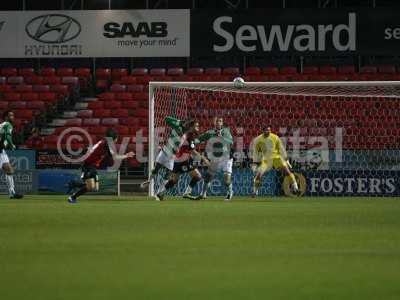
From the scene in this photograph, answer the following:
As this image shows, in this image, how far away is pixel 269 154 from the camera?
21281mm

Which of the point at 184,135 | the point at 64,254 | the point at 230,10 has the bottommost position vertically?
the point at 64,254

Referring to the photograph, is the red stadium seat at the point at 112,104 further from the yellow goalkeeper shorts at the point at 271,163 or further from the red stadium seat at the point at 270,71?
the yellow goalkeeper shorts at the point at 271,163

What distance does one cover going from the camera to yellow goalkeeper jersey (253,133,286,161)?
69.9ft

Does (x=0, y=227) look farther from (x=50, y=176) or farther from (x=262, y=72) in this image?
(x=262, y=72)

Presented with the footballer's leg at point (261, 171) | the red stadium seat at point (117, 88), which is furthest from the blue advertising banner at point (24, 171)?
the footballer's leg at point (261, 171)

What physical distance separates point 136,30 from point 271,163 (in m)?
9.10

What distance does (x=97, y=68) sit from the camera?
3156 centimetres

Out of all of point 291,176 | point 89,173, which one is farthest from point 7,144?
point 291,176

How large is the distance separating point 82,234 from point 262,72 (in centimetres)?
1903

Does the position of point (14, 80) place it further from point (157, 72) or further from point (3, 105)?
point (157, 72)

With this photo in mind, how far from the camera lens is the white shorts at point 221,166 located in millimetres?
21219

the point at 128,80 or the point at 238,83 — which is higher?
the point at 128,80

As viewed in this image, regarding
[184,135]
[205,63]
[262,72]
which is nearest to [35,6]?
[205,63]

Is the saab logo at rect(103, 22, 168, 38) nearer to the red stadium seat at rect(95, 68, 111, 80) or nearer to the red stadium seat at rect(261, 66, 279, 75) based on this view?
the red stadium seat at rect(95, 68, 111, 80)
